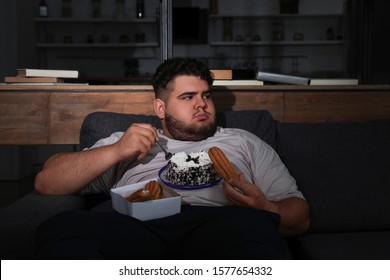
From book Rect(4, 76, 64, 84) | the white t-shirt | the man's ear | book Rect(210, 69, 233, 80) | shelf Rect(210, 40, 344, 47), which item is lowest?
the white t-shirt

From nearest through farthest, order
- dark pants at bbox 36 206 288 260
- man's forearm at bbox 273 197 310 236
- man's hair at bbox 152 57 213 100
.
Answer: dark pants at bbox 36 206 288 260
man's forearm at bbox 273 197 310 236
man's hair at bbox 152 57 213 100

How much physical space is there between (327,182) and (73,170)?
86 cm

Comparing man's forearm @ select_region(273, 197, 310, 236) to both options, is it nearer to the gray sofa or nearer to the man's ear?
the gray sofa

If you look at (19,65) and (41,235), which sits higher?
(19,65)

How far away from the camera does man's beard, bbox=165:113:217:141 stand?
175 centimetres

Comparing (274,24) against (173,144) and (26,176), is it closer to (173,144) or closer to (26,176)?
(26,176)

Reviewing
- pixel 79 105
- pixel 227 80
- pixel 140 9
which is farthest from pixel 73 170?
pixel 140 9

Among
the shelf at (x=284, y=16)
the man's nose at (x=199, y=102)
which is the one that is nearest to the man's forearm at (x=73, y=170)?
the man's nose at (x=199, y=102)

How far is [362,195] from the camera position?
1753 mm

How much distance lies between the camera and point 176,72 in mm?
1806

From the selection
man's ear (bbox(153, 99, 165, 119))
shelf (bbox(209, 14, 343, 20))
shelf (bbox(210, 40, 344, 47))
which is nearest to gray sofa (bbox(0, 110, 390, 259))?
man's ear (bbox(153, 99, 165, 119))

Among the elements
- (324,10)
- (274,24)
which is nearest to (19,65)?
(274,24)
